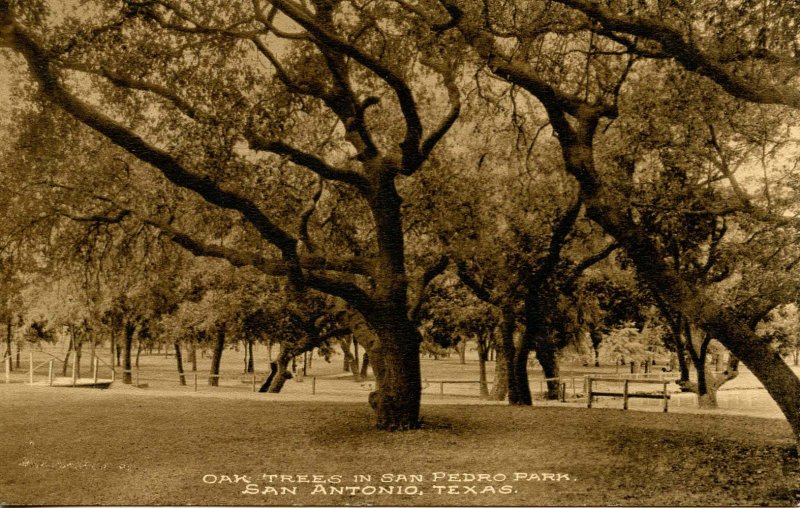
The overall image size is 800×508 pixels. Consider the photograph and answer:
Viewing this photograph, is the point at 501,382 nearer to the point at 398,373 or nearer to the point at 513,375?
the point at 513,375

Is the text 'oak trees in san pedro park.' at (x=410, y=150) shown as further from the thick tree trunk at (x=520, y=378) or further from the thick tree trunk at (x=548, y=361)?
the thick tree trunk at (x=548, y=361)

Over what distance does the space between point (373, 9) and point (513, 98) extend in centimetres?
273

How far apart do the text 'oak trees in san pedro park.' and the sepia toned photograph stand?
0.04 metres

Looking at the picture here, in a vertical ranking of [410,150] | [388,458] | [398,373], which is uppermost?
[410,150]

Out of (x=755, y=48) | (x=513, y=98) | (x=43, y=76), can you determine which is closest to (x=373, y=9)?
(x=513, y=98)

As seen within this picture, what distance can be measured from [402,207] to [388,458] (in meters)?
5.05

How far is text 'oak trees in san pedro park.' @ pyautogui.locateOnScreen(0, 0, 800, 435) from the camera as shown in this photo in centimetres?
789

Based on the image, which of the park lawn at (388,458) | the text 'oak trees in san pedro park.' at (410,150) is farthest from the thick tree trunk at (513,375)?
the park lawn at (388,458)

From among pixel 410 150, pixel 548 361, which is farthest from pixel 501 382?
pixel 410 150

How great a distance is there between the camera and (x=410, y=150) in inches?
386

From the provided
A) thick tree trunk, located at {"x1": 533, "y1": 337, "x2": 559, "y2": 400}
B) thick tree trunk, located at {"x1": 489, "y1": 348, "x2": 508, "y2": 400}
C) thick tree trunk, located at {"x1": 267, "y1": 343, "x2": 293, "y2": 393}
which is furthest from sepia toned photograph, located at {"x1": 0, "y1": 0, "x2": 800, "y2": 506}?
thick tree trunk, located at {"x1": 267, "y1": 343, "x2": 293, "y2": 393}

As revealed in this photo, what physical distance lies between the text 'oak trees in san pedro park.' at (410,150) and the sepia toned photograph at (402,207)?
44 mm

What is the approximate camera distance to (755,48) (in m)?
7.18

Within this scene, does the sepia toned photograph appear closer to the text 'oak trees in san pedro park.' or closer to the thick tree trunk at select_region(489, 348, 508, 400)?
the text 'oak trees in san pedro park.'
